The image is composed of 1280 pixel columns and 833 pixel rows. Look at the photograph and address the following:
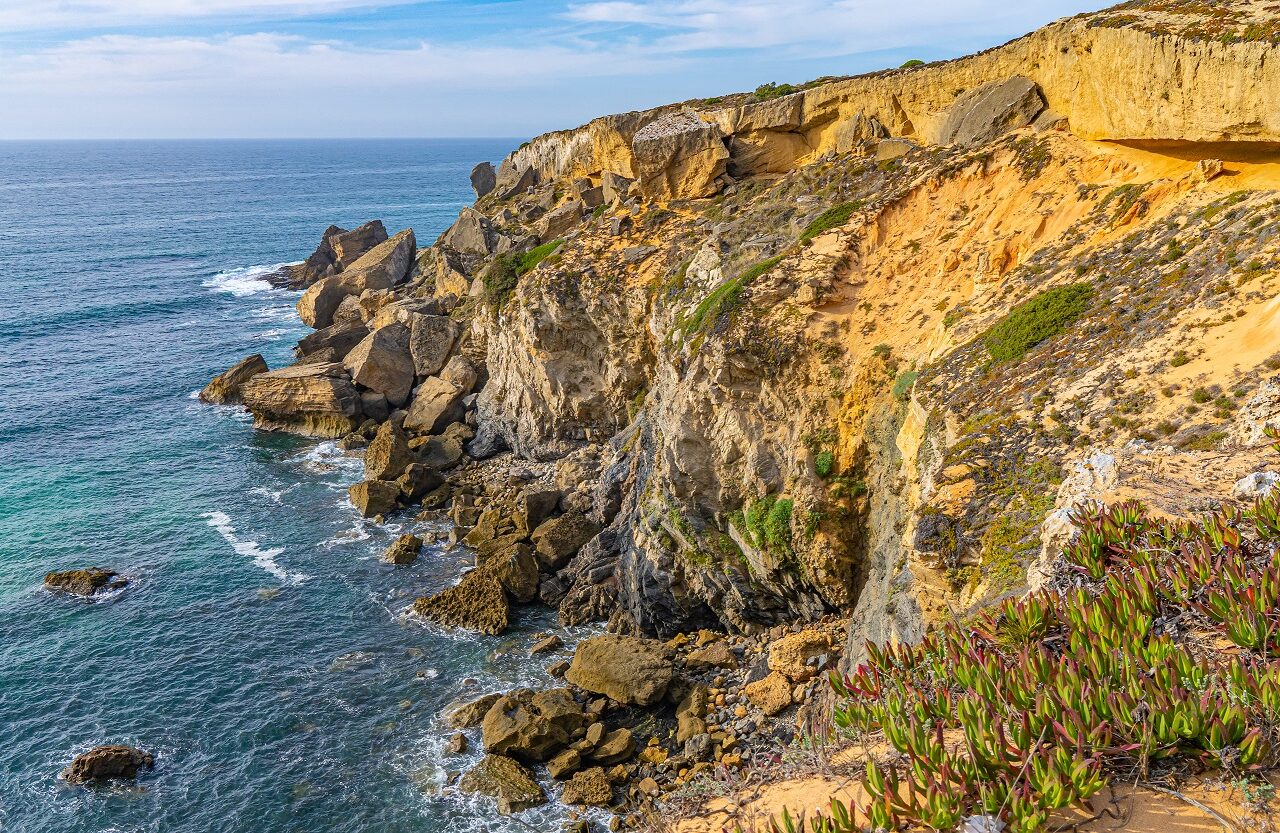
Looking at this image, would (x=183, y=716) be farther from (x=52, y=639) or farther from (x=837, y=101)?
(x=837, y=101)

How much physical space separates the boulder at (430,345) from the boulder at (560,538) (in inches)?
795

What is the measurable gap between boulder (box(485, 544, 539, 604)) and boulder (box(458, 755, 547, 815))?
928 centimetres

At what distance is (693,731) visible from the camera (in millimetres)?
25328

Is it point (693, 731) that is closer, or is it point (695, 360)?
point (693, 731)

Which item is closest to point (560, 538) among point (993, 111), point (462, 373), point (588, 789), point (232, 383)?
point (588, 789)

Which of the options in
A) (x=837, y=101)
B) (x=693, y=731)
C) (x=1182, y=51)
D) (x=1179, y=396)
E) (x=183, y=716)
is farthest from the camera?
(x=837, y=101)

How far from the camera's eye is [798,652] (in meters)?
26.4

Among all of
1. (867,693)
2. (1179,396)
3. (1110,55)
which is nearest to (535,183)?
(1110,55)

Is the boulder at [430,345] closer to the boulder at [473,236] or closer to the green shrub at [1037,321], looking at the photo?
the boulder at [473,236]

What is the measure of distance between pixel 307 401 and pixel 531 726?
33.6 m

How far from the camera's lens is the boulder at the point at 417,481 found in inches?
1706

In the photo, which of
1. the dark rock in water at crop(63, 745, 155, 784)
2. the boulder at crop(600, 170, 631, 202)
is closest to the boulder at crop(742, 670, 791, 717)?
the dark rock in water at crop(63, 745, 155, 784)

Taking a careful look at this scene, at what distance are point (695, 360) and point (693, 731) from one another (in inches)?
484

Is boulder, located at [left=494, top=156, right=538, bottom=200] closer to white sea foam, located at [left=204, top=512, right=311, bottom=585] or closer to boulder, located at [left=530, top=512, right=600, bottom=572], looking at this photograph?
white sea foam, located at [left=204, top=512, right=311, bottom=585]
